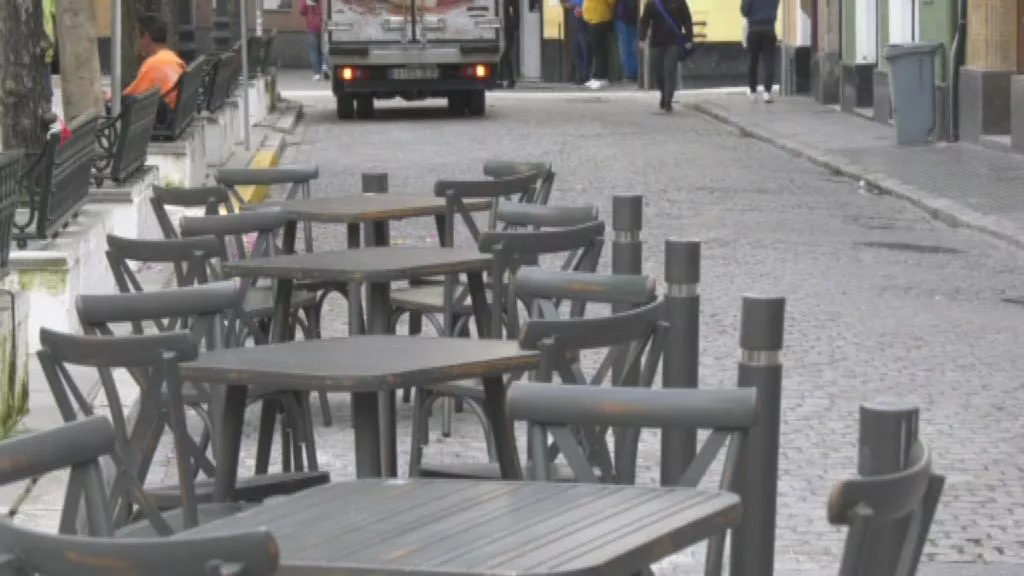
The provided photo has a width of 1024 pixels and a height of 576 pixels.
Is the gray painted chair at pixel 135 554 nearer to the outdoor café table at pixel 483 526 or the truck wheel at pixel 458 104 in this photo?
the outdoor café table at pixel 483 526

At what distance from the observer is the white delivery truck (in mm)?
31719

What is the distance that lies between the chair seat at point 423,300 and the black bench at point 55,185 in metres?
1.76

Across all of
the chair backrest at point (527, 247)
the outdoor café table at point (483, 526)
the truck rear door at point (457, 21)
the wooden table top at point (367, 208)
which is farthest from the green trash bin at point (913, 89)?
the outdoor café table at point (483, 526)

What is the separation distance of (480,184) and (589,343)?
4.51m

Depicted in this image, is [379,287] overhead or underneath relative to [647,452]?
overhead

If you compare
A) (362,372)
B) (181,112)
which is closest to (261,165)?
(181,112)

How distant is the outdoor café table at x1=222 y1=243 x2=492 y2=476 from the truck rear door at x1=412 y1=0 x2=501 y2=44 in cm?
2244

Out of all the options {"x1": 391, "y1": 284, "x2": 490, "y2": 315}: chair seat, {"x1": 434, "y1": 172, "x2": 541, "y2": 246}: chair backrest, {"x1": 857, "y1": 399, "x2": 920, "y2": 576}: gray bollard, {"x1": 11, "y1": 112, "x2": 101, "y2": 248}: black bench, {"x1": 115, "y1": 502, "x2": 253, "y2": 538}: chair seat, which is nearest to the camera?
{"x1": 857, "y1": 399, "x2": 920, "y2": 576}: gray bollard

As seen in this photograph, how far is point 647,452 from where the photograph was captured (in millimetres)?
9422

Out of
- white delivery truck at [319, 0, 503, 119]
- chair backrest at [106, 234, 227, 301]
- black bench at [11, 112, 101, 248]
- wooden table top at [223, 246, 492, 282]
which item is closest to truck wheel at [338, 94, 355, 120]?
white delivery truck at [319, 0, 503, 119]

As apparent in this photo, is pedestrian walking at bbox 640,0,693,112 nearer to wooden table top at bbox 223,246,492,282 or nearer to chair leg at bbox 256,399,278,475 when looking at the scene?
wooden table top at bbox 223,246,492,282

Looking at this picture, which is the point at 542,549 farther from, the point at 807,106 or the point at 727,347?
the point at 807,106

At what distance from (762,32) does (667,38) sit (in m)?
1.48

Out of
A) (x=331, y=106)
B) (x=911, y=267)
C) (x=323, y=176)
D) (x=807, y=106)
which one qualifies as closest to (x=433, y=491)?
(x=911, y=267)
